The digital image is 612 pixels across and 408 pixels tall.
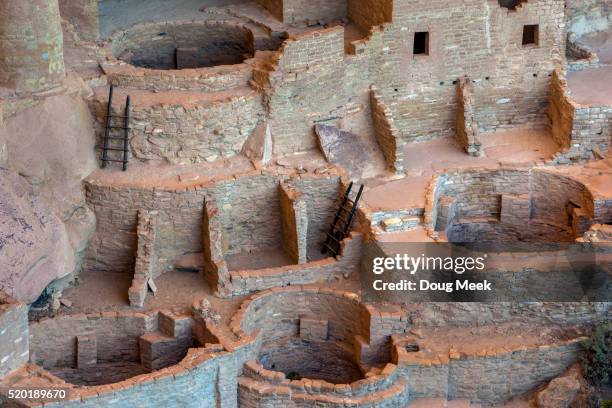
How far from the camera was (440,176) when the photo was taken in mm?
42375

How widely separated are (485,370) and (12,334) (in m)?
9.30

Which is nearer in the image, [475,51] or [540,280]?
[540,280]

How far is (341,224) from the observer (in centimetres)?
4156

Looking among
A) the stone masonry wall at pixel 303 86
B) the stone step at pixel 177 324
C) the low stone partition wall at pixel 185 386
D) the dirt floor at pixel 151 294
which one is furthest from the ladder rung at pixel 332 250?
the stone step at pixel 177 324

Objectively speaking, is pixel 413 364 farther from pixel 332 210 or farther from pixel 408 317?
pixel 332 210

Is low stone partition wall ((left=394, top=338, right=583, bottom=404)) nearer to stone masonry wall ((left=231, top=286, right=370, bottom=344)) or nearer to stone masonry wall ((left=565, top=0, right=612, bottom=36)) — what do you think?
stone masonry wall ((left=231, top=286, right=370, bottom=344))

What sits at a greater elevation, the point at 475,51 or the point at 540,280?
the point at 475,51

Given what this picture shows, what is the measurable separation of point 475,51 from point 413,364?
8.39 meters

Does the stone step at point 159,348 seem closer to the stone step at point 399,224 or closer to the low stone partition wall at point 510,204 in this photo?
the stone step at point 399,224

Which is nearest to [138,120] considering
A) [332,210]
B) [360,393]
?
[332,210]

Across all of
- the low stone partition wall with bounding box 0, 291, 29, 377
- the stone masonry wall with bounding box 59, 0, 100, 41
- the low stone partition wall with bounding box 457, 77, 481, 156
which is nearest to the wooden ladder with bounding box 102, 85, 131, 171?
the stone masonry wall with bounding box 59, 0, 100, 41

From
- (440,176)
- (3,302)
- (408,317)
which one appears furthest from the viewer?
(440,176)

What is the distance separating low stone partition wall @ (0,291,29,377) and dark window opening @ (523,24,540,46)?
13616mm

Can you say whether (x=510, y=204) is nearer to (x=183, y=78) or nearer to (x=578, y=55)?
(x=578, y=55)
